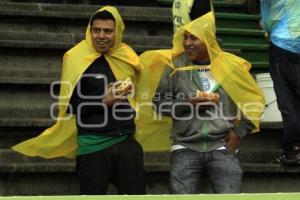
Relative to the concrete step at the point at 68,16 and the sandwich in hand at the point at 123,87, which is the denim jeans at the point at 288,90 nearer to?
the sandwich in hand at the point at 123,87

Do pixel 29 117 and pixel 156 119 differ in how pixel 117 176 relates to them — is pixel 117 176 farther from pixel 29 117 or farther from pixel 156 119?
pixel 29 117

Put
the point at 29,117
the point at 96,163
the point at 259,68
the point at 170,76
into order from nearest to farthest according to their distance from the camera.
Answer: the point at 96,163 → the point at 170,76 → the point at 29,117 → the point at 259,68

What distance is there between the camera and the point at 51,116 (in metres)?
5.26

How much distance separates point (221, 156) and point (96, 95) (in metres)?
0.81

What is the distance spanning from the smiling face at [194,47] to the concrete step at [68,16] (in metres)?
2.24

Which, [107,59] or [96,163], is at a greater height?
[107,59]

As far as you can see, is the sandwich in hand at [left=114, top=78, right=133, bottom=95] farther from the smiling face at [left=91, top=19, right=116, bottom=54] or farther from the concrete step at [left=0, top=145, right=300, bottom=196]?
the concrete step at [left=0, top=145, right=300, bottom=196]

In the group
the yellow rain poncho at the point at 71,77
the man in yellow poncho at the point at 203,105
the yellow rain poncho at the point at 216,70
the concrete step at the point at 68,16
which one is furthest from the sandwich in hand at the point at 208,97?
the concrete step at the point at 68,16

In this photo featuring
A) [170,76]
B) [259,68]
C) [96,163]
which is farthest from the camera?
[259,68]

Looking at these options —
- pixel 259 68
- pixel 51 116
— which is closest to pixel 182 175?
pixel 51 116

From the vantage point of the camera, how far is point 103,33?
4223mm

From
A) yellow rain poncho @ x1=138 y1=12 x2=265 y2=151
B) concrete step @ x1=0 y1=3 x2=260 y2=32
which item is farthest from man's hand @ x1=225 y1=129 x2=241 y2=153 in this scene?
concrete step @ x1=0 y1=3 x2=260 y2=32

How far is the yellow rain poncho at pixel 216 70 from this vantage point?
432 cm

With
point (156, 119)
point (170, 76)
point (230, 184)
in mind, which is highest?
point (170, 76)
